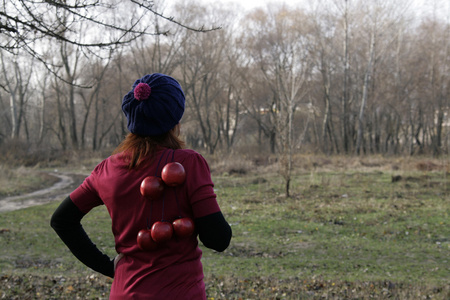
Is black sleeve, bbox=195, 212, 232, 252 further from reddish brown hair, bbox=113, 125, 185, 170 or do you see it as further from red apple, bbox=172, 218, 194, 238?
reddish brown hair, bbox=113, 125, 185, 170

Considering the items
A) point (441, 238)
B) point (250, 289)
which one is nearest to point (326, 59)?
point (441, 238)

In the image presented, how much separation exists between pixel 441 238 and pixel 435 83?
2948cm

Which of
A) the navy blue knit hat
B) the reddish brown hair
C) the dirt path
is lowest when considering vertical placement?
the dirt path

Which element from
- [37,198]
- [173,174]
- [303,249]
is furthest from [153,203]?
[37,198]

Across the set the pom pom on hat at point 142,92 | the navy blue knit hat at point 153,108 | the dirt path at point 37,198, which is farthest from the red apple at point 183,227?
the dirt path at point 37,198

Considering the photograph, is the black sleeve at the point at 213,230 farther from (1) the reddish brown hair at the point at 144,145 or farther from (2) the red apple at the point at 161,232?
(1) the reddish brown hair at the point at 144,145

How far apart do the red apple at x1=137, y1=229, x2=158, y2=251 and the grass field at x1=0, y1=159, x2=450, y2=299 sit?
3.75m

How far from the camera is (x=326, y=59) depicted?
38688 mm

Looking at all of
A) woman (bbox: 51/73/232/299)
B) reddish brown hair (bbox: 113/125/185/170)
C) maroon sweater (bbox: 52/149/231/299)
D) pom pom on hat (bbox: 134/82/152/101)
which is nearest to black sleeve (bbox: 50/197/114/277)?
woman (bbox: 51/73/232/299)

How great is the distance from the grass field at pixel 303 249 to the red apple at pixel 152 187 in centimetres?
385

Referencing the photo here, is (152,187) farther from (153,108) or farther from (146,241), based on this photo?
(153,108)

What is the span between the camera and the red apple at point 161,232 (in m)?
1.54

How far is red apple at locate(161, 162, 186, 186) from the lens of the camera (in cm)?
153

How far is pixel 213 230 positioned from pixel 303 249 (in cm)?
686
